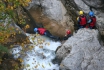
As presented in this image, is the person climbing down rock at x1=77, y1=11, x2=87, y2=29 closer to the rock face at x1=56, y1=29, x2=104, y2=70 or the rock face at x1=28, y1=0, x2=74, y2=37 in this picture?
the rock face at x1=56, y1=29, x2=104, y2=70

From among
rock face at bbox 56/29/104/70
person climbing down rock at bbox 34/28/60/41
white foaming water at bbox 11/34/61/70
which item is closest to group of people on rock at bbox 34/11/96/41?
person climbing down rock at bbox 34/28/60/41

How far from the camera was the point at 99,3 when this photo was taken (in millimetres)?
15414

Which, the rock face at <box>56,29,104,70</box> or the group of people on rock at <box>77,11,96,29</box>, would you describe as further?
the group of people on rock at <box>77,11,96,29</box>

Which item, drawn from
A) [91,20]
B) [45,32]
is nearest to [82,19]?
[91,20]

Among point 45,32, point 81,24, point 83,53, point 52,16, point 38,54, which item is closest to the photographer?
point 83,53

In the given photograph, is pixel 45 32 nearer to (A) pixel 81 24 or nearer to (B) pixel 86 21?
(A) pixel 81 24

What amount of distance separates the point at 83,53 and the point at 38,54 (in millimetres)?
3226

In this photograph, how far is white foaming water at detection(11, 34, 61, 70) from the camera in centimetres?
1235

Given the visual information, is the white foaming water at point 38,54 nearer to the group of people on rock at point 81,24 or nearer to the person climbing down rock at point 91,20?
the group of people on rock at point 81,24

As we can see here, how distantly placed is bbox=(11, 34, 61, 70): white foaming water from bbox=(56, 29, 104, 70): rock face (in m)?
0.90

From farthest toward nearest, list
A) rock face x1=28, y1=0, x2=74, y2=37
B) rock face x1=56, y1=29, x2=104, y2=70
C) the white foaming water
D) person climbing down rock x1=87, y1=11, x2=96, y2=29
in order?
rock face x1=28, y1=0, x2=74, y2=37 → person climbing down rock x1=87, y1=11, x2=96, y2=29 → the white foaming water → rock face x1=56, y1=29, x2=104, y2=70

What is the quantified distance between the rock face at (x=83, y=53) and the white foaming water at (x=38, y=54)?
90 cm

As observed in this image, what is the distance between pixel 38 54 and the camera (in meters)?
13.2

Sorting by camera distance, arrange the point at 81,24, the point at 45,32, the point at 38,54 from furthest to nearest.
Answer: the point at 45,32
the point at 81,24
the point at 38,54
